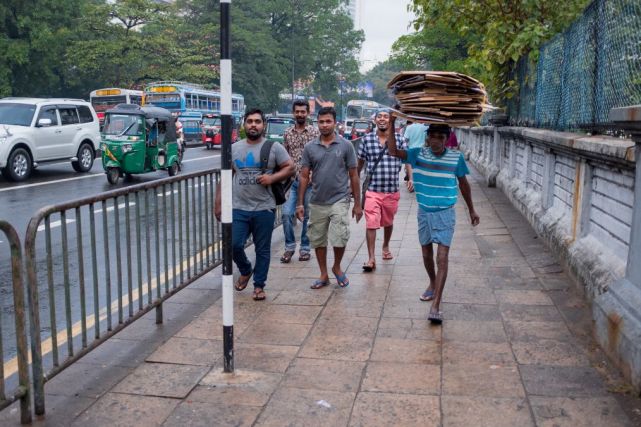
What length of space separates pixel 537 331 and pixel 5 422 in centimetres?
363

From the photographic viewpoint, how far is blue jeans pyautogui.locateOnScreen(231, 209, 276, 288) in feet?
20.0

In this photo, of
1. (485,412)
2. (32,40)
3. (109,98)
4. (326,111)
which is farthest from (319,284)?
(32,40)

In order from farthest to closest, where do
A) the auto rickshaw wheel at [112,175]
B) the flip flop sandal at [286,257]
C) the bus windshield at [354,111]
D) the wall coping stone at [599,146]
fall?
the bus windshield at [354,111] → the auto rickshaw wheel at [112,175] → the flip flop sandal at [286,257] → the wall coping stone at [599,146]

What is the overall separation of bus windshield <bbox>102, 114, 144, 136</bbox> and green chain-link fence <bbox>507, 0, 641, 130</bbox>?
1027 cm

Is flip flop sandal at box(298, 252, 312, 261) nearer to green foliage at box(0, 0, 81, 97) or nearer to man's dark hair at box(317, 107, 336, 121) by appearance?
man's dark hair at box(317, 107, 336, 121)

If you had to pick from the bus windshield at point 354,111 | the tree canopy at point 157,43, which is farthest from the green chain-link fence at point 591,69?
the bus windshield at point 354,111

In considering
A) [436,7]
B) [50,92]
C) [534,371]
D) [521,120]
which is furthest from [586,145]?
[50,92]

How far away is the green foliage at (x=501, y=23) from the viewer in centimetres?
1234

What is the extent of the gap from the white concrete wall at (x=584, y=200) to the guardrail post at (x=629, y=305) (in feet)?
1.28

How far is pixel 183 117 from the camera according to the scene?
37.0m

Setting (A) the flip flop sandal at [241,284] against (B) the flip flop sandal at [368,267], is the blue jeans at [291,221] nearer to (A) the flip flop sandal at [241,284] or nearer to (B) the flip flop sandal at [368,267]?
(B) the flip flop sandal at [368,267]

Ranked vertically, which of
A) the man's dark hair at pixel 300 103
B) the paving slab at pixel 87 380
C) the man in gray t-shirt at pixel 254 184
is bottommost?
the paving slab at pixel 87 380

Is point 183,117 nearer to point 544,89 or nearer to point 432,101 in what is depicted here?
point 544,89

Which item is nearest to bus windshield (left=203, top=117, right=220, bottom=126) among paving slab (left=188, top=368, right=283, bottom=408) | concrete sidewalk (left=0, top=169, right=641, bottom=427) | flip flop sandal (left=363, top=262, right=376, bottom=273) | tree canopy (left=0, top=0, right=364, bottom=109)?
tree canopy (left=0, top=0, right=364, bottom=109)
